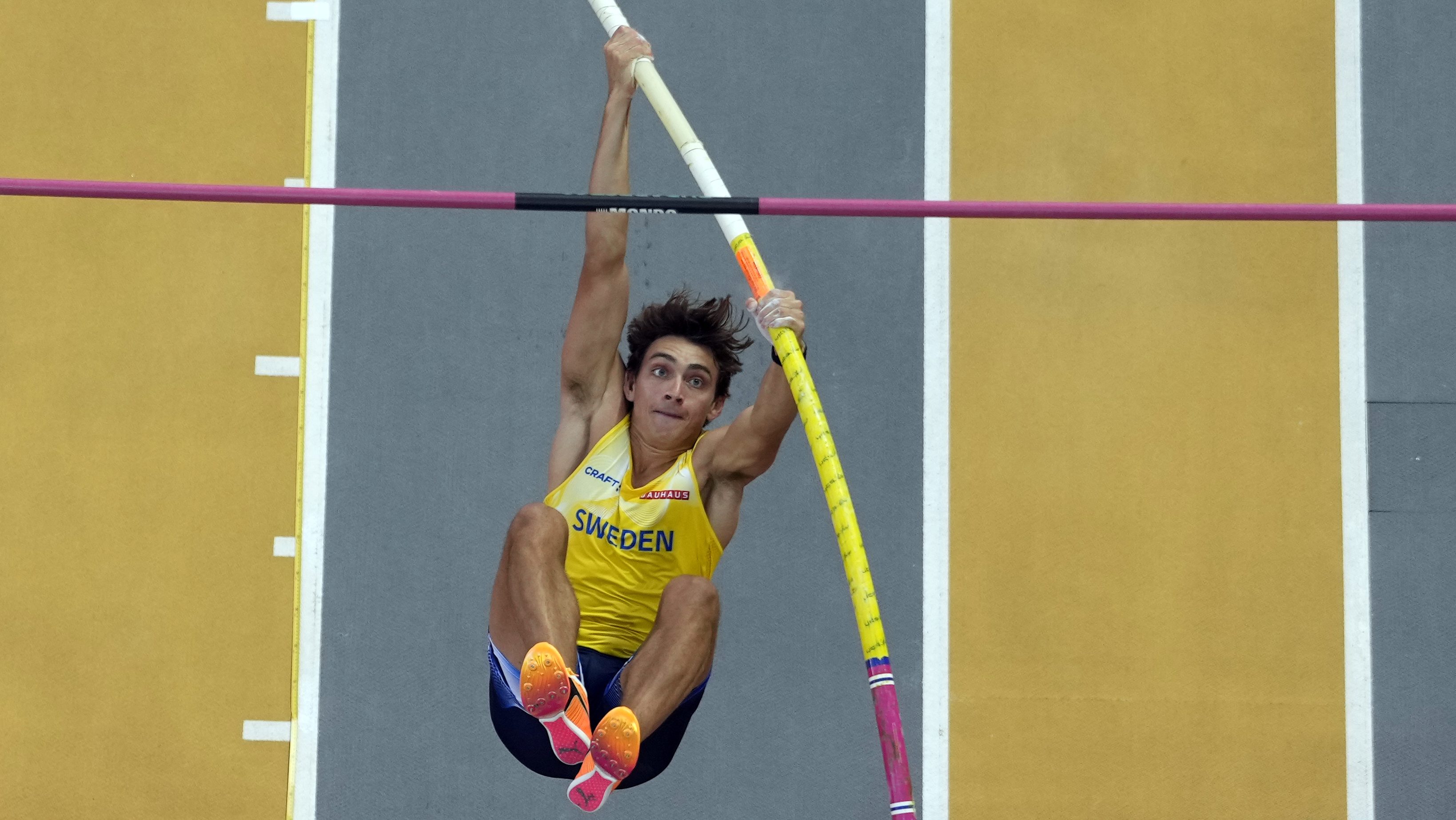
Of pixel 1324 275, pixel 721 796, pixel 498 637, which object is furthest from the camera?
pixel 1324 275

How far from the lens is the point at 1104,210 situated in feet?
13.7

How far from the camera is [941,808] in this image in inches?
243

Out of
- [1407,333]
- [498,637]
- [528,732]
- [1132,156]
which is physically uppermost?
[1132,156]

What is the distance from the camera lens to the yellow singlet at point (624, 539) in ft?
16.6

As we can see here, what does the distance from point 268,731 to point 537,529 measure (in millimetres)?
2056

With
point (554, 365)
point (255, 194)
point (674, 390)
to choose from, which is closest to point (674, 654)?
point (674, 390)

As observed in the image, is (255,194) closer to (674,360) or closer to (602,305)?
(602,305)

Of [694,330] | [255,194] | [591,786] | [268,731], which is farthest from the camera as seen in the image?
[268,731]

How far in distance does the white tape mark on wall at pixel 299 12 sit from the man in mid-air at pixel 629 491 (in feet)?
6.93

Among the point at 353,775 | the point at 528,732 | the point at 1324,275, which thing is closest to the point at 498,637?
the point at 528,732

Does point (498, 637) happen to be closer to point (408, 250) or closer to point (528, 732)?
point (528, 732)

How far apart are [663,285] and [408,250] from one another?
1043mm

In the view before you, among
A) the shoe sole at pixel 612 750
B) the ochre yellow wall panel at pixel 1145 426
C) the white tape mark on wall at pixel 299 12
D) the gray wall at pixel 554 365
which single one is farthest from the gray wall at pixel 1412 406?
the white tape mark on wall at pixel 299 12

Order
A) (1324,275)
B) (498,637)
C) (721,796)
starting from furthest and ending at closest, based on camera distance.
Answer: (1324,275) → (721,796) → (498,637)
